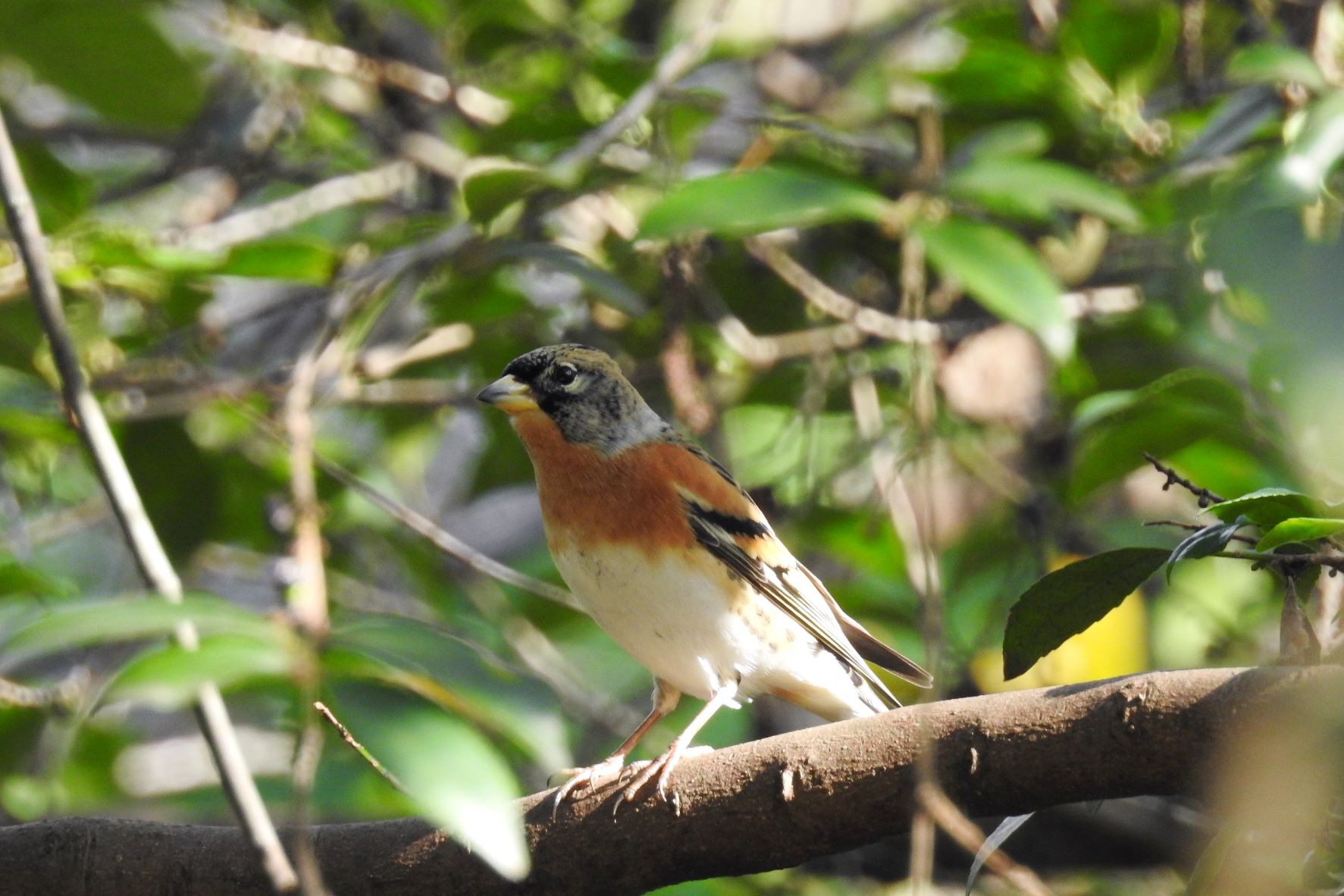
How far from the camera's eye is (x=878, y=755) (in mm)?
2100

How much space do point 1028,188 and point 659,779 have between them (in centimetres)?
146

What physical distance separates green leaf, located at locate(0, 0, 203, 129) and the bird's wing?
1889 millimetres

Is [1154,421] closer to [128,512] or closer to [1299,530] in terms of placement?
[1299,530]

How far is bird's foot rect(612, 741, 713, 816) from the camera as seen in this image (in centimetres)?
228

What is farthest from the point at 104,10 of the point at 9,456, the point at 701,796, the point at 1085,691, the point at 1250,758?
the point at 1250,758

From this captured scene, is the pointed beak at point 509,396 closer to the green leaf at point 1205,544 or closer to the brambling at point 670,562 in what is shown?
the brambling at point 670,562

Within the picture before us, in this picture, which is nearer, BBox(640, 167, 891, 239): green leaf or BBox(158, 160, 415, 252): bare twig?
BBox(640, 167, 891, 239): green leaf

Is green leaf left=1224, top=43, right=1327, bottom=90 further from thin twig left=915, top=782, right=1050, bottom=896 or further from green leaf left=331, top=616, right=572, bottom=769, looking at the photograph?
green leaf left=331, top=616, right=572, bottom=769

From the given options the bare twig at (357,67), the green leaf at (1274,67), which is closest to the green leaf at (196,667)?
the green leaf at (1274,67)

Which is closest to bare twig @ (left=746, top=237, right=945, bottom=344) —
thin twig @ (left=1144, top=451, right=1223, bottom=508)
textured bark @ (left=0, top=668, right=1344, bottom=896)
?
thin twig @ (left=1144, top=451, right=1223, bottom=508)

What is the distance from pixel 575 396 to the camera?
3469mm

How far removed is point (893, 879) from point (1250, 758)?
3.17 metres

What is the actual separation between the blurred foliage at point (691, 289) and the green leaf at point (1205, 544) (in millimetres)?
139

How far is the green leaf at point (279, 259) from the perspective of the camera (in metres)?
3.35
